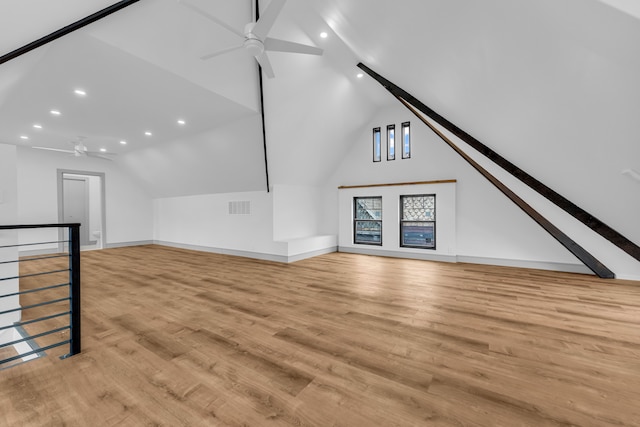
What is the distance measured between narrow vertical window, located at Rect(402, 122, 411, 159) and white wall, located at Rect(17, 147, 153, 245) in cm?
943

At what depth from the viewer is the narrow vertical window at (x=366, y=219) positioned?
289 inches

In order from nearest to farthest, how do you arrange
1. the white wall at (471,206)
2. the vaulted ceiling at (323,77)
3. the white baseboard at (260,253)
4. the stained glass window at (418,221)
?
the vaulted ceiling at (323,77)
the white wall at (471,206)
the white baseboard at (260,253)
the stained glass window at (418,221)

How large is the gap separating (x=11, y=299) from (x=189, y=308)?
194cm

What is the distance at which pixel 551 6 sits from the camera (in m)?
1.72

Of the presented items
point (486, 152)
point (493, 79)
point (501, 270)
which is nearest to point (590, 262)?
point (501, 270)

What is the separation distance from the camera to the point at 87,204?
9492 millimetres

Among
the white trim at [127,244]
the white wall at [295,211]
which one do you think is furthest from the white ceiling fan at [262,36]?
the white trim at [127,244]

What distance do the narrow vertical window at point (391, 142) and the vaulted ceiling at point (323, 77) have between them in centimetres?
83

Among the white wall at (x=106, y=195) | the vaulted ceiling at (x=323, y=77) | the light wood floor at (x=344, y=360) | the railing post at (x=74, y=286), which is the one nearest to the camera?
the light wood floor at (x=344, y=360)

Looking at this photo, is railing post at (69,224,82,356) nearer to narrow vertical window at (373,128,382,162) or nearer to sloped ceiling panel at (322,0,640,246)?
sloped ceiling panel at (322,0,640,246)

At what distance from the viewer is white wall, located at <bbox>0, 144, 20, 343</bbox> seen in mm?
2742

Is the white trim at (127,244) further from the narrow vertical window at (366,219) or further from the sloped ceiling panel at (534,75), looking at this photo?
the sloped ceiling panel at (534,75)

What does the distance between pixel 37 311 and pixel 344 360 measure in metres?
4.01

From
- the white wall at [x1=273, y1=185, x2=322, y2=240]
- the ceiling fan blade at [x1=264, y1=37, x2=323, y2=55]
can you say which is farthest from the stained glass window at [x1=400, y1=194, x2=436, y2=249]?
the ceiling fan blade at [x1=264, y1=37, x2=323, y2=55]
